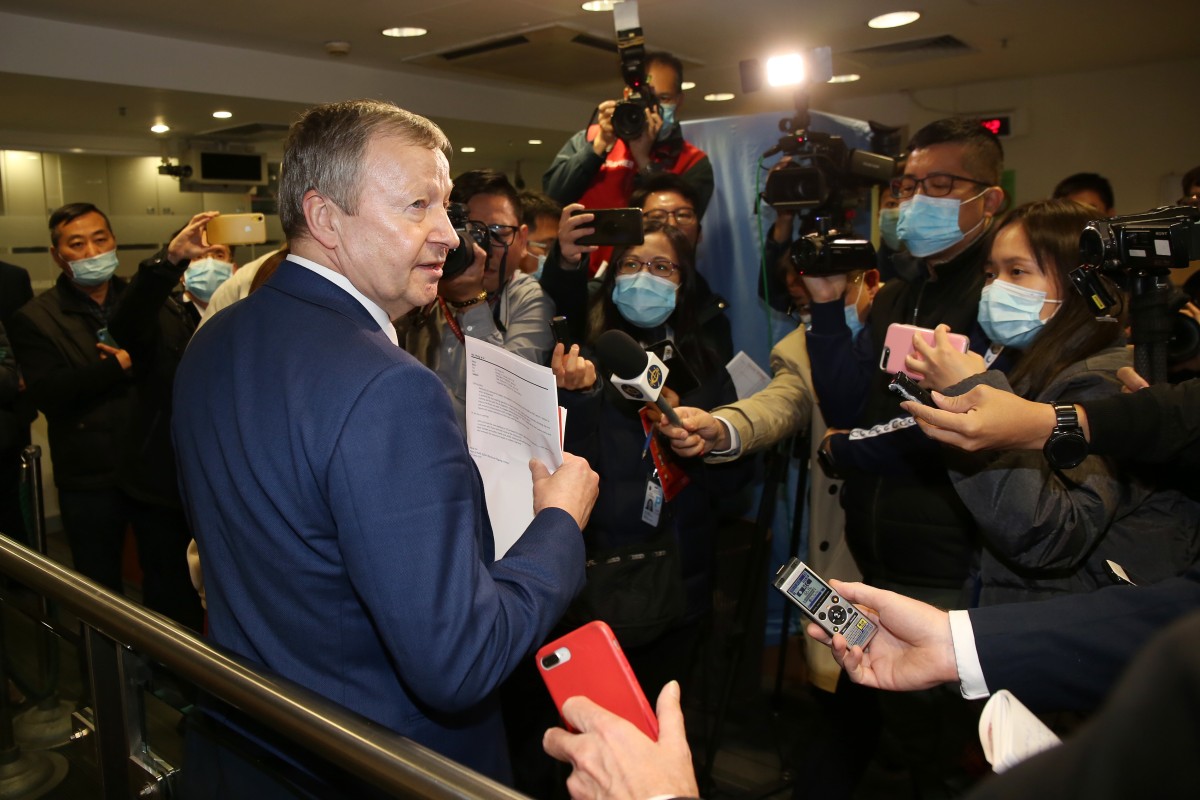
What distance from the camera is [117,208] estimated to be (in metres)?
9.13

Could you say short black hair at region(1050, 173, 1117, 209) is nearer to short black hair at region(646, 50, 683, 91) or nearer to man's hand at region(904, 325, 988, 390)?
short black hair at region(646, 50, 683, 91)

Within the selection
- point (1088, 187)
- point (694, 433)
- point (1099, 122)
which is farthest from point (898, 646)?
point (1099, 122)

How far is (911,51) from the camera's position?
277 inches

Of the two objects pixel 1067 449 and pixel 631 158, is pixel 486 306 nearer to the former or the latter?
pixel 631 158

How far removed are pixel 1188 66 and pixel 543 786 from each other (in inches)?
329

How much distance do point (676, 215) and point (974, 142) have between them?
92 cm

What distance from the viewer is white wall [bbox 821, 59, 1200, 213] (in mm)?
7730

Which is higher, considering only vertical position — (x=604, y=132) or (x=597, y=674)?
(x=604, y=132)

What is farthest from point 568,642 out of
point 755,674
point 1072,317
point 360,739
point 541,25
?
point 541,25

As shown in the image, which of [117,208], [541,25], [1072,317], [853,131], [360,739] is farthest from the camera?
[117,208]

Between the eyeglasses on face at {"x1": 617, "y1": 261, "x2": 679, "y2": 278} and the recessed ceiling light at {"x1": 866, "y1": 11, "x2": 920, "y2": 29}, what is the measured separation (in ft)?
13.7

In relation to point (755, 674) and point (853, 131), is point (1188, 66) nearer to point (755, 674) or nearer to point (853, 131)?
point (853, 131)

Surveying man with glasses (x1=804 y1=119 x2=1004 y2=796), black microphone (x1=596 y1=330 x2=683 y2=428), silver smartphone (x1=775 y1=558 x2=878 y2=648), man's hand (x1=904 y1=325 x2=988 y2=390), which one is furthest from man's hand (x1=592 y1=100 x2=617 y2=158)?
silver smartphone (x1=775 y1=558 x2=878 y2=648)

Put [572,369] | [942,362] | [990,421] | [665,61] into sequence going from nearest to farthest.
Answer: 1. [990,421]
2. [942,362]
3. [572,369]
4. [665,61]
